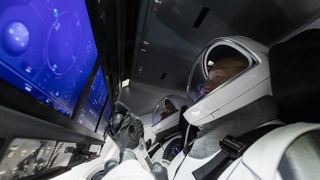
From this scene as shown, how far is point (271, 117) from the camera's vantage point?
4.60ft

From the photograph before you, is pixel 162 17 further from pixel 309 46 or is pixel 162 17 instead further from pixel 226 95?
pixel 309 46

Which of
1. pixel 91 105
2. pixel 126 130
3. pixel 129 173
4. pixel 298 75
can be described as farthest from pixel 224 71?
pixel 126 130

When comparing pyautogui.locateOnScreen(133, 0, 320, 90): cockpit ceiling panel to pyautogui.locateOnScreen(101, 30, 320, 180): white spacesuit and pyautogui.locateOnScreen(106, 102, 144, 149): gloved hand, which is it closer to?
pyautogui.locateOnScreen(101, 30, 320, 180): white spacesuit

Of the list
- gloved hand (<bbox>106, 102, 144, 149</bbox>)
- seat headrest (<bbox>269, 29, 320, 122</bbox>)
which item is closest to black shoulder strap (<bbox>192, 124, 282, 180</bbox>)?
seat headrest (<bbox>269, 29, 320, 122</bbox>)

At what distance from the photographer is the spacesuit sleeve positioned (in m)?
1.27

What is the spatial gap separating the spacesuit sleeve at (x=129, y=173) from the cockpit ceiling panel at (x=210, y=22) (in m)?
1.23

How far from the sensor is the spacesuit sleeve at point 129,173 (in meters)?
1.27

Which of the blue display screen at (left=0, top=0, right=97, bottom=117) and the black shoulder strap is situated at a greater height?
the blue display screen at (left=0, top=0, right=97, bottom=117)

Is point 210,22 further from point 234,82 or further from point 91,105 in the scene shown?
point 91,105

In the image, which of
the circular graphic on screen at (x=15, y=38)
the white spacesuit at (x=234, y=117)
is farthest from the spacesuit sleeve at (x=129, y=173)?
the circular graphic on screen at (x=15, y=38)

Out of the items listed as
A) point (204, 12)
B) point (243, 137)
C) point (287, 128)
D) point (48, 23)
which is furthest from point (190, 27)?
point (48, 23)

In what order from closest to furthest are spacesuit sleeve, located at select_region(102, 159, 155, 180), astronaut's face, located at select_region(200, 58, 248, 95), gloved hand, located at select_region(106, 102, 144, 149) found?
spacesuit sleeve, located at select_region(102, 159, 155, 180)
astronaut's face, located at select_region(200, 58, 248, 95)
gloved hand, located at select_region(106, 102, 144, 149)

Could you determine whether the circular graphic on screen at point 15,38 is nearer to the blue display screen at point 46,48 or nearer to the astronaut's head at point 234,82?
the blue display screen at point 46,48

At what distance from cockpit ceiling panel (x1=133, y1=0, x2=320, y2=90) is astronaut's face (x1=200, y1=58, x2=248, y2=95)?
1.58 ft
